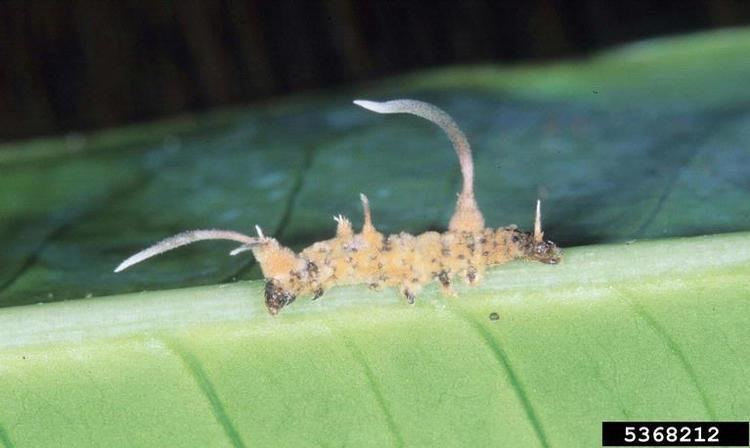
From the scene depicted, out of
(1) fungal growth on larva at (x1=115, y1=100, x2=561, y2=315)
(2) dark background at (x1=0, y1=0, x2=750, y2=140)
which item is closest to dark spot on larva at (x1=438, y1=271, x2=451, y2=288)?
(1) fungal growth on larva at (x1=115, y1=100, x2=561, y2=315)

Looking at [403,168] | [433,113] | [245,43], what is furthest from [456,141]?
[245,43]

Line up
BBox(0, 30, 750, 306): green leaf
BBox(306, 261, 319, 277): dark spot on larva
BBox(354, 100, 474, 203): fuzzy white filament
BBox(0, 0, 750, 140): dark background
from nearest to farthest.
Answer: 1. BBox(354, 100, 474, 203): fuzzy white filament
2. BBox(306, 261, 319, 277): dark spot on larva
3. BBox(0, 30, 750, 306): green leaf
4. BBox(0, 0, 750, 140): dark background

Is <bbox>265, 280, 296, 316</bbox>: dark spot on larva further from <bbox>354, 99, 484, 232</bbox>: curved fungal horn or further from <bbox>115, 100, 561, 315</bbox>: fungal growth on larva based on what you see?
<bbox>354, 99, 484, 232</bbox>: curved fungal horn

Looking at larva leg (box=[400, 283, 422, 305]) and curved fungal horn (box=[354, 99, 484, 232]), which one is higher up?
curved fungal horn (box=[354, 99, 484, 232])

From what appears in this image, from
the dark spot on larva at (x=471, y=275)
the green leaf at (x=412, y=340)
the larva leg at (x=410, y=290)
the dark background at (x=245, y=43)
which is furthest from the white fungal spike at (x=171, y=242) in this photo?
the dark background at (x=245, y=43)

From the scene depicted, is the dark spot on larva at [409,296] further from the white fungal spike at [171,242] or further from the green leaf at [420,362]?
the white fungal spike at [171,242]

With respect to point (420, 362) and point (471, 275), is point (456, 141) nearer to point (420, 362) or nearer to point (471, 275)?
point (471, 275)

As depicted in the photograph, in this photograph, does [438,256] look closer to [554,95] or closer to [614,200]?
[614,200]
